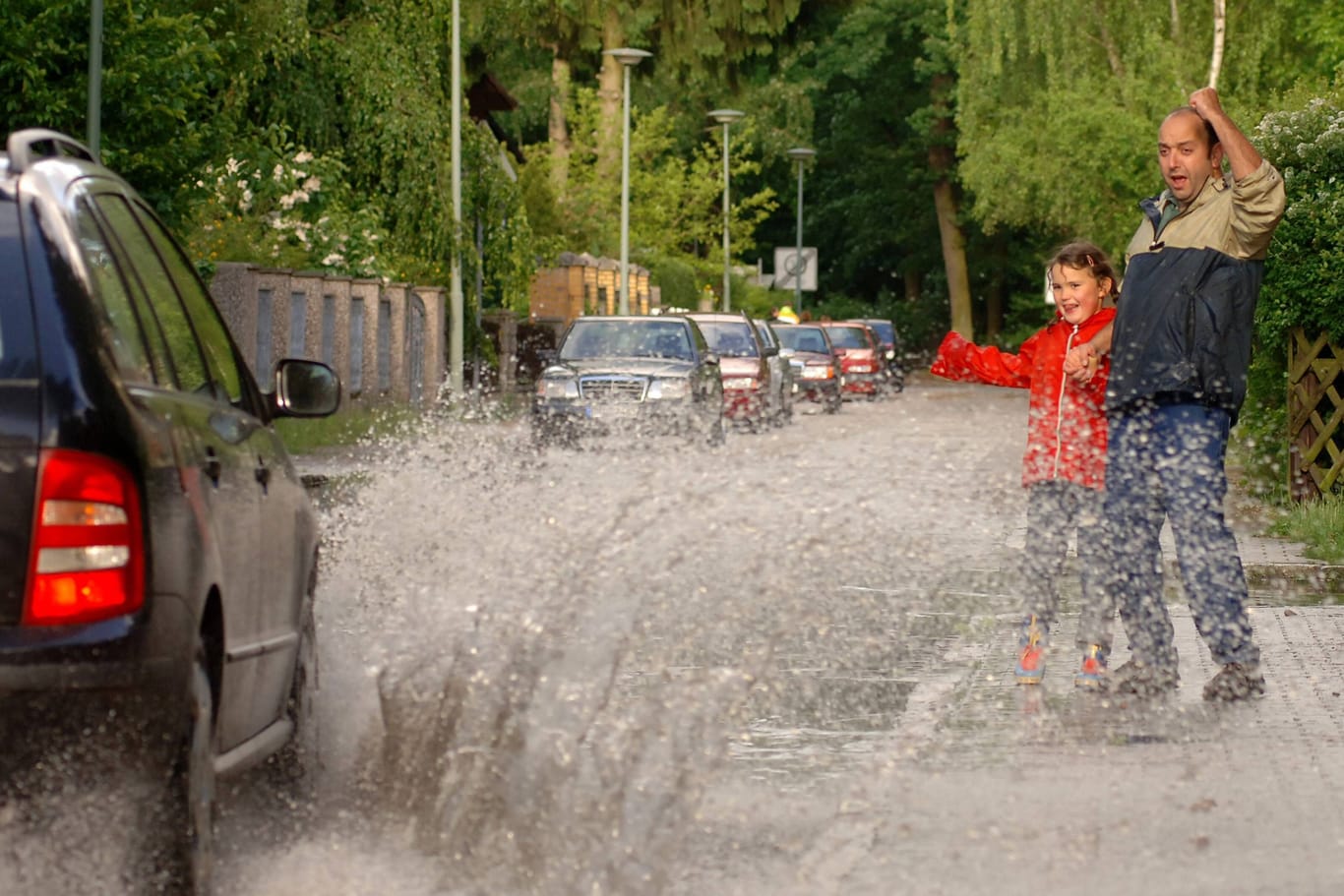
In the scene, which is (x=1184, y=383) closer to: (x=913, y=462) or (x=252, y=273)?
(x=913, y=462)

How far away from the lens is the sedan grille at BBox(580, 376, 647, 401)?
2480 centimetres

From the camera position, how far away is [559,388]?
24.6 m

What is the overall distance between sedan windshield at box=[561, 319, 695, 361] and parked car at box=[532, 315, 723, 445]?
0.01 m

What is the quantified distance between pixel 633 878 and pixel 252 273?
2118 cm

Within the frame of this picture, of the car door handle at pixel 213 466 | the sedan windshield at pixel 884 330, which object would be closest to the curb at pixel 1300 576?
the car door handle at pixel 213 466

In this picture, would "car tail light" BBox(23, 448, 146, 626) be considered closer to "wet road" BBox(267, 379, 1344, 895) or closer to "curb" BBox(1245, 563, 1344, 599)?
"wet road" BBox(267, 379, 1344, 895)

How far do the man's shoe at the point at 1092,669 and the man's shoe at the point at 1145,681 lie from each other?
0.10 m

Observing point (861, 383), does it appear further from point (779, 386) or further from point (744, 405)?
point (744, 405)

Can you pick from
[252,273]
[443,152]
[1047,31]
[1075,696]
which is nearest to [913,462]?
[252,273]

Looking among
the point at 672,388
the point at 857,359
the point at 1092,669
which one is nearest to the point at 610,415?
the point at 672,388

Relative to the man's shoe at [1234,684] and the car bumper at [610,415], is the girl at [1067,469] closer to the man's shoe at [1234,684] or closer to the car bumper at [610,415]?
the man's shoe at [1234,684]

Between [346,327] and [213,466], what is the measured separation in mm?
24923

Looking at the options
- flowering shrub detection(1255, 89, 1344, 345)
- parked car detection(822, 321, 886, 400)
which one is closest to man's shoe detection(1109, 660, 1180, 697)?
flowering shrub detection(1255, 89, 1344, 345)

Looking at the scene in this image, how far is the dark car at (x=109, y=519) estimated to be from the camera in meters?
4.22
